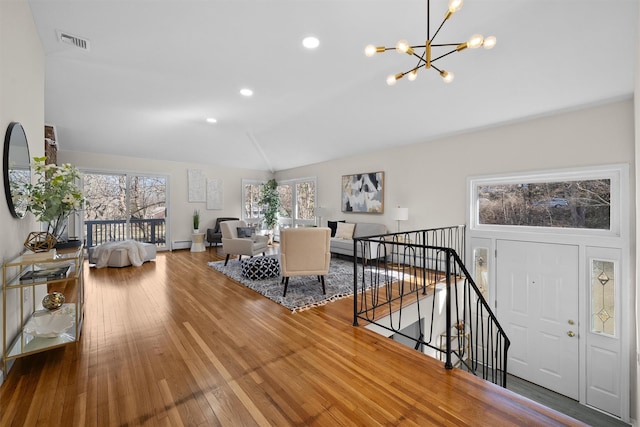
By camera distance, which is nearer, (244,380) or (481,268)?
(244,380)

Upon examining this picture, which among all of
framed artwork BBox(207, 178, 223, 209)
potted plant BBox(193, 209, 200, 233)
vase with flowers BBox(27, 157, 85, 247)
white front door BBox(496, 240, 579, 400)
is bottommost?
white front door BBox(496, 240, 579, 400)

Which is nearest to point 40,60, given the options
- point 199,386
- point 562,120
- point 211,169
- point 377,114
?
point 199,386

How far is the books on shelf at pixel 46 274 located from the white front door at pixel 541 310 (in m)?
5.51

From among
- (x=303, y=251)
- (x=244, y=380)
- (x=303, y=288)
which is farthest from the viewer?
(x=303, y=288)

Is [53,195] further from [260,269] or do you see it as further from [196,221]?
[196,221]

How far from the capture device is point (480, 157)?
15.2 feet

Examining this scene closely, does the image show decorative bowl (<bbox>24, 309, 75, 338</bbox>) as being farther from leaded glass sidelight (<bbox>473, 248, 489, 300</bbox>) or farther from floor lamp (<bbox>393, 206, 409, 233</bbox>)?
leaded glass sidelight (<bbox>473, 248, 489, 300</bbox>)

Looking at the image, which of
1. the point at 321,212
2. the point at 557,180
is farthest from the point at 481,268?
the point at 321,212

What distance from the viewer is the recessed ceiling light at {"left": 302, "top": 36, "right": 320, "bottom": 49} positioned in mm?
3043

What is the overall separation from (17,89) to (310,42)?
2.64 m

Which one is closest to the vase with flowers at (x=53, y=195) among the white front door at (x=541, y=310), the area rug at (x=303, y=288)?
the area rug at (x=303, y=288)

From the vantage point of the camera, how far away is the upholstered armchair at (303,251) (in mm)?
3717

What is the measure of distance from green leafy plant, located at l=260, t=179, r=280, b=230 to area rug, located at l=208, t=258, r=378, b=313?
3.88 meters

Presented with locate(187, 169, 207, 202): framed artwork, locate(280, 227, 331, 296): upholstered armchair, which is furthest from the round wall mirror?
locate(187, 169, 207, 202): framed artwork
